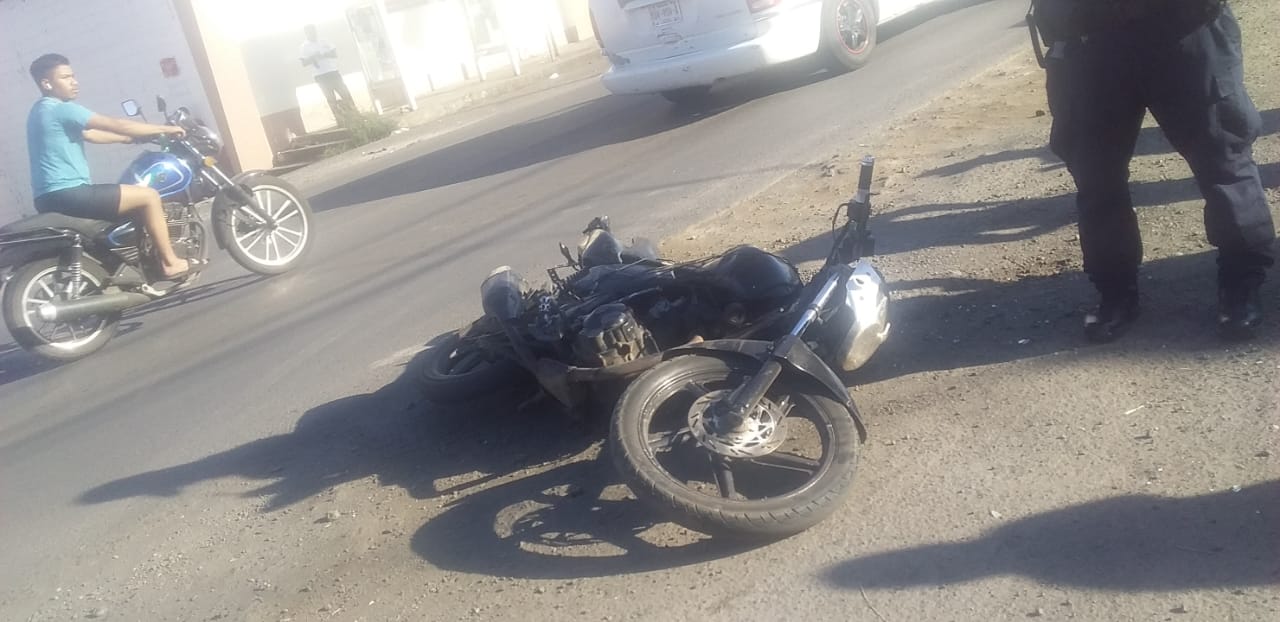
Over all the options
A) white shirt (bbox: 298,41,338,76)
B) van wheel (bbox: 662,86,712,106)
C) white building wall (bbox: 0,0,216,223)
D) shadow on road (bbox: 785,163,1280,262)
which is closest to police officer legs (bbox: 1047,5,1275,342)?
shadow on road (bbox: 785,163,1280,262)

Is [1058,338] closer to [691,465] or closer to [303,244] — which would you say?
[691,465]

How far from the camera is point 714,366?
157 inches

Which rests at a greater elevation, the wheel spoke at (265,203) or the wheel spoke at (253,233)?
the wheel spoke at (265,203)

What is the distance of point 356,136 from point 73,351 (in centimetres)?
1078

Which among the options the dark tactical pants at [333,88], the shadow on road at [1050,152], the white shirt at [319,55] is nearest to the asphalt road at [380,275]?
the shadow on road at [1050,152]

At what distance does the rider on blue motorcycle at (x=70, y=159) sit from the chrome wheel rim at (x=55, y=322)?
1.71 feet

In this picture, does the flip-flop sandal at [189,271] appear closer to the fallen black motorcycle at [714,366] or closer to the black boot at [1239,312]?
the fallen black motorcycle at [714,366]

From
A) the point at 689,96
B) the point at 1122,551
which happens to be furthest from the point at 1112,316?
the point at 689,96

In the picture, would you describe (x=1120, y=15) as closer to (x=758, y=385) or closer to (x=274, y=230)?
(x=758, y=385)

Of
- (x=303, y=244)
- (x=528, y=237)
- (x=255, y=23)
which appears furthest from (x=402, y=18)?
(x=528, y=237)

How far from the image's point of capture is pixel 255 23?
20188 mm

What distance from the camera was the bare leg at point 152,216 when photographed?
845 cm

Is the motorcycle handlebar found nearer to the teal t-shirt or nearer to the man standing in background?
the teal t-shirt

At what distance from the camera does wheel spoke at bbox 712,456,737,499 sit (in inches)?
144
